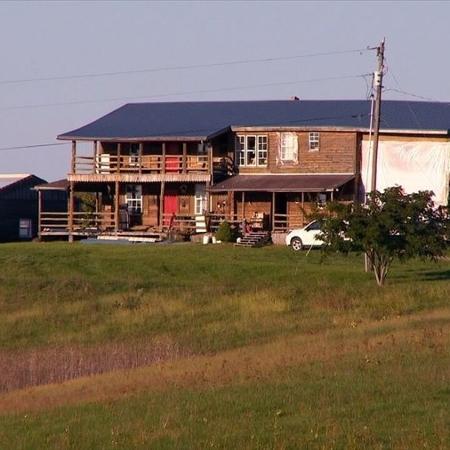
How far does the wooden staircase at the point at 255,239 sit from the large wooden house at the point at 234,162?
1.38m

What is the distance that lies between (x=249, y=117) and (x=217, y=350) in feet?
104

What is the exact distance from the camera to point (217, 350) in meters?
26.6

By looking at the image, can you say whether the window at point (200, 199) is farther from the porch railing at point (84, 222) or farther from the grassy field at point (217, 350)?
the grassy field at point (217, 350)

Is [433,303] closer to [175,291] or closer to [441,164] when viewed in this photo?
[175,291]

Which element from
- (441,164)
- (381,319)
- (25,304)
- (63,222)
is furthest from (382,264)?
(63,222)

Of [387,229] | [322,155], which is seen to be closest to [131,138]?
[322,155]

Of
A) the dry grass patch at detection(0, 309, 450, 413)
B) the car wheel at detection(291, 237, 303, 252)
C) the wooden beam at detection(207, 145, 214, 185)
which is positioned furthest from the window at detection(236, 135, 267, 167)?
the dry grass patch at detection(0, 309, 450, 413)

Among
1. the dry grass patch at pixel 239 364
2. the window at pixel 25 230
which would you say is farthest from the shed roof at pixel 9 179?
the dry grass patch at pixel 239 364

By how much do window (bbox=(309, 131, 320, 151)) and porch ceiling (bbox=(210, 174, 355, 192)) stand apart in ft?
4.56

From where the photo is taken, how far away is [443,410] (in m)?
14.5

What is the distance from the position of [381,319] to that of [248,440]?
1623 centimetres

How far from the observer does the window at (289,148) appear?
5447 centimetres

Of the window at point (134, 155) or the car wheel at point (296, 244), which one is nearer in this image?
the car wheel at point (296, 244)

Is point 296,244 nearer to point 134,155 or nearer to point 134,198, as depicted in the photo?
point 134,155
